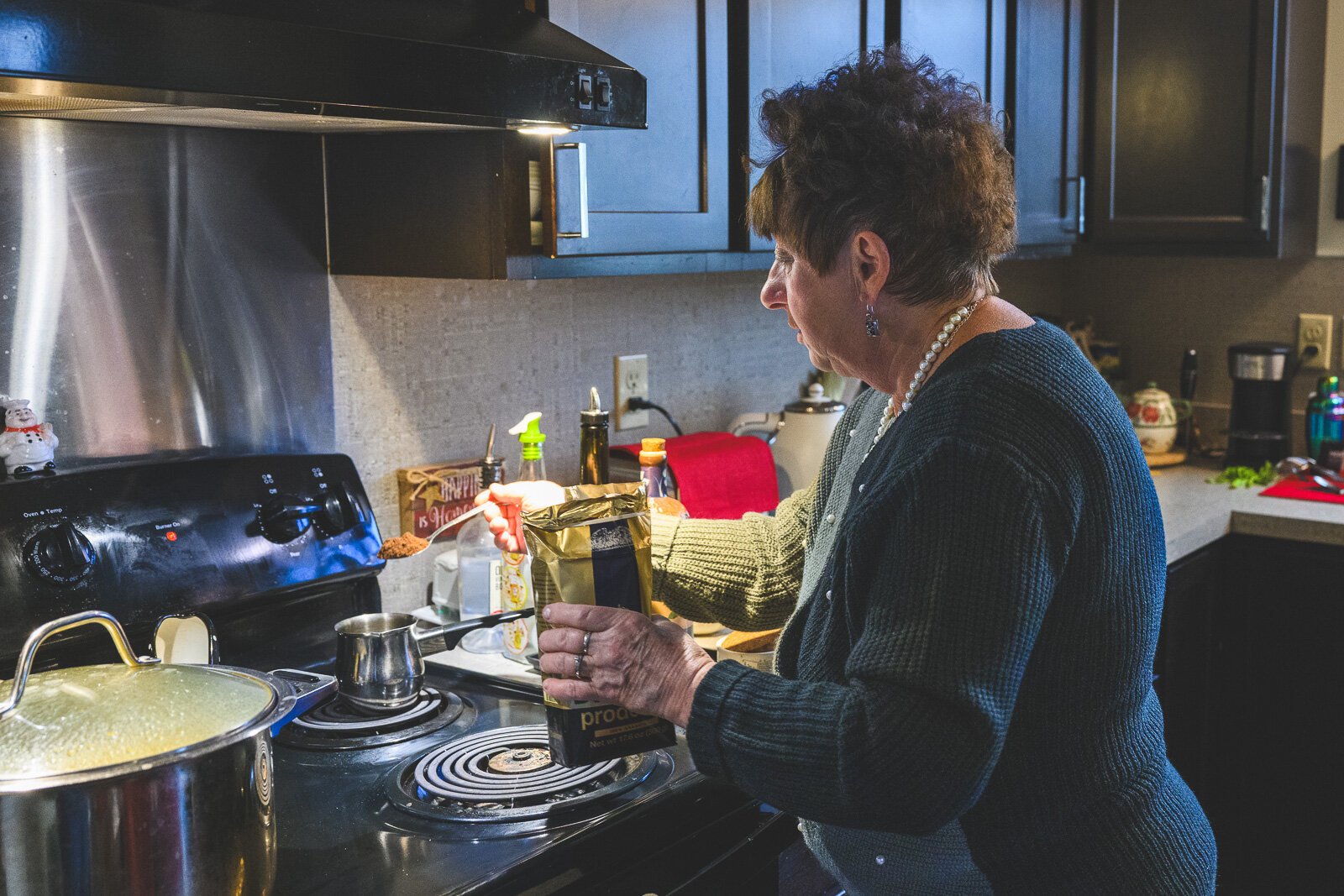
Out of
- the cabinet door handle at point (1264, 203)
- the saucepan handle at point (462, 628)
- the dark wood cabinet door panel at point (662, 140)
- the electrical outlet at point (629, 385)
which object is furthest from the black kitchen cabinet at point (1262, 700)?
the saucepan handle at point (462, 628)

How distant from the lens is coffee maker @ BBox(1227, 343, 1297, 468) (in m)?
2.67

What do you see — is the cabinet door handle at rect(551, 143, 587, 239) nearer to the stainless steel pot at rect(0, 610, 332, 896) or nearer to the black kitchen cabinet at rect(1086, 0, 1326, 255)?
the stainless steel pot at rect(0, 610, 332, 896)

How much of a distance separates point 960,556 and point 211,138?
1.06m

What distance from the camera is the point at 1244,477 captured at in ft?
8.54

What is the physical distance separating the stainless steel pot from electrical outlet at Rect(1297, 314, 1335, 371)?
255cm

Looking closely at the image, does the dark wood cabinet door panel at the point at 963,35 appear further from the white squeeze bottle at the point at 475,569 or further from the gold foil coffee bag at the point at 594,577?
the gold foil coffee bag at the point at 594,577

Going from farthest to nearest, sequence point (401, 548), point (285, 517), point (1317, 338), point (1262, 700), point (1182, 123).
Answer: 1. point (1317, 338)
2. point (1182, 123)
3. point (1262, 700)
4. point (401, 548)
5. point (285, 517)

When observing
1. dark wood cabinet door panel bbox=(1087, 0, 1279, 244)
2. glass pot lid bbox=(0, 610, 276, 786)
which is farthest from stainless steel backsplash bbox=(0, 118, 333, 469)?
dark wood cabinet door panel bbox=(1087, 0, 1279, 244)

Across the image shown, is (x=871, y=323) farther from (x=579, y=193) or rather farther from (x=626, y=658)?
(x=579, y=193)

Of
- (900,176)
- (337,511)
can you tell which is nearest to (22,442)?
(337,511)

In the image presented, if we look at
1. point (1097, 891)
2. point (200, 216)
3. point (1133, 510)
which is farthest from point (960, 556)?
point (200, 216)

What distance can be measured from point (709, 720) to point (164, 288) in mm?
881

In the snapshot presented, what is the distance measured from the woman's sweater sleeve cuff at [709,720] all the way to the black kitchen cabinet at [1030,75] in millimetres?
1329

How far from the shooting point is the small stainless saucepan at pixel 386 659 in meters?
1.31
